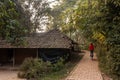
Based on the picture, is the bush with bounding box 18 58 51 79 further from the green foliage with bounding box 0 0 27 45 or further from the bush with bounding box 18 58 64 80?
the green foliage with bounding box 0 0 27 45

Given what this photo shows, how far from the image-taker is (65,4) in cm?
3569

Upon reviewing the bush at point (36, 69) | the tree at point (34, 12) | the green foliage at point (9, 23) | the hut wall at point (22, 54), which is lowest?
the bush at point (36, 69)

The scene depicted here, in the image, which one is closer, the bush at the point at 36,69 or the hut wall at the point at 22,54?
the bush at the point at 36,69

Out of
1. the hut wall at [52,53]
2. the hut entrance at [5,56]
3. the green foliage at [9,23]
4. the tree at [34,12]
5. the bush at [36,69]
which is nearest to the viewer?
the green foliage at [9,23]

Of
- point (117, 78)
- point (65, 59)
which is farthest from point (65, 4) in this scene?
point (117, 78)

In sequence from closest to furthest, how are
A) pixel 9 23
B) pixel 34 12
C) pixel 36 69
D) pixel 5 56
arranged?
1. pixel 9 23
2. pixel 36 69
3. pixel 5 56
4. pixel 34 12

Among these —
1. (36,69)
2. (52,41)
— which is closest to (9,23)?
(36,69)

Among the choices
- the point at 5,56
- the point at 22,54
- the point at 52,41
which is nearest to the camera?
the point at 52,41

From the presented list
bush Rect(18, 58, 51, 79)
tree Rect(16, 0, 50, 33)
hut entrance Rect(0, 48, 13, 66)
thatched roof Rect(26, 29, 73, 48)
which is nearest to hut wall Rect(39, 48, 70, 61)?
thatched roof Rect(26, 29, 73, 48)

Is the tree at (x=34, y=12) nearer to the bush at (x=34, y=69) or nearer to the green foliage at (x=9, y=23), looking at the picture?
the bush at (x=34, y=69)

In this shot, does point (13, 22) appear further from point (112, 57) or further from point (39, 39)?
point (39, 39)

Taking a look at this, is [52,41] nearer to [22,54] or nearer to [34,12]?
[22,54]

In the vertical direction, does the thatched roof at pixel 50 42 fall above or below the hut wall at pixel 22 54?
above

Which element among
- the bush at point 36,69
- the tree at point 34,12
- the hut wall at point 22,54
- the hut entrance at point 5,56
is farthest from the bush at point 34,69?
the tree at point 34,12
